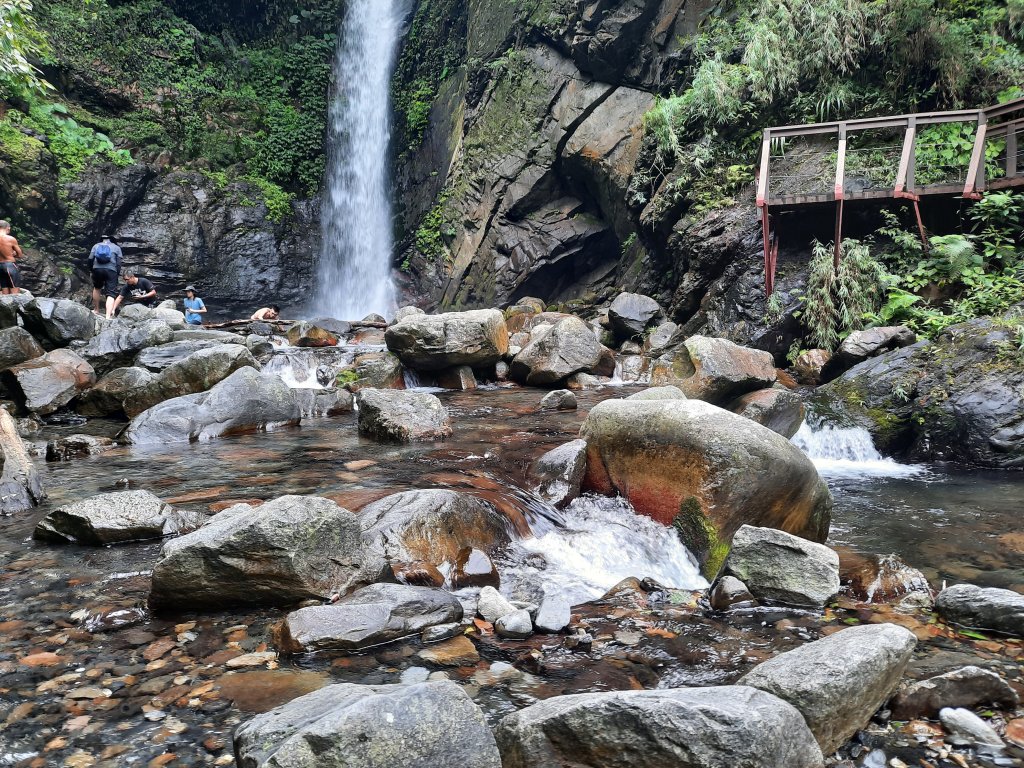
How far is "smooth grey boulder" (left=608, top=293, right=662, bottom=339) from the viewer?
14.1m

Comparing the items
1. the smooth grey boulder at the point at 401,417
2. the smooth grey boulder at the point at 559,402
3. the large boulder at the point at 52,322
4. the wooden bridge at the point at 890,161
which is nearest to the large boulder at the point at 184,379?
the large boulder at the point at 52,322

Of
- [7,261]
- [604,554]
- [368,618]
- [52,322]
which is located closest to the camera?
[368,618]

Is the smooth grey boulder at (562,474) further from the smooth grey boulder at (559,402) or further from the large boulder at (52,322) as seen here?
the large boulder at (52,322)

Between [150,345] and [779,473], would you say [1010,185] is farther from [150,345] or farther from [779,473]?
[150,345]

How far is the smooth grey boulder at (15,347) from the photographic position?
955 centimetres

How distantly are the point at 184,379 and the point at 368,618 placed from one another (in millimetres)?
7471

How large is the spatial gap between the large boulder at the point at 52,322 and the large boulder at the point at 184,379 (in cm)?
233

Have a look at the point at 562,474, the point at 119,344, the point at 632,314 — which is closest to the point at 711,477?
the point at 562,474

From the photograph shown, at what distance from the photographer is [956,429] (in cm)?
721

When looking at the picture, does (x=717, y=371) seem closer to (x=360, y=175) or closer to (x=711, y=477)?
(x=711, y=477)

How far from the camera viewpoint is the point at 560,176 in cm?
1836

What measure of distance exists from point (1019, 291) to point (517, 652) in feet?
29.8

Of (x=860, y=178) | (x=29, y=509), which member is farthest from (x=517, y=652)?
(x=860, y=178)

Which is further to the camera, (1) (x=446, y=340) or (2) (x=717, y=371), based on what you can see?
(1) (x=446, y=340)
